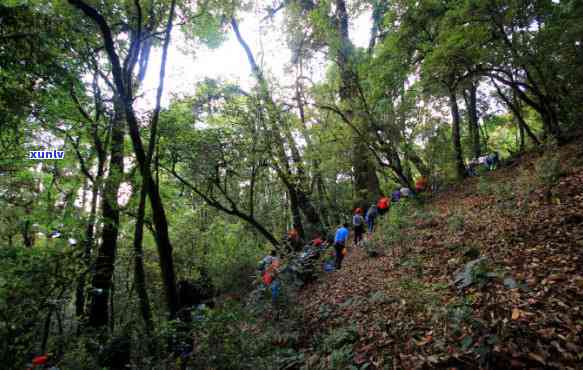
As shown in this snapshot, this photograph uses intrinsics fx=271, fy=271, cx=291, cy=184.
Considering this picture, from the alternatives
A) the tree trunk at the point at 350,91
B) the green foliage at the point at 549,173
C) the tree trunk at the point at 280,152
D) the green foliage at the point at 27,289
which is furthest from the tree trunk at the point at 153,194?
the green foliage at the point at 549,173

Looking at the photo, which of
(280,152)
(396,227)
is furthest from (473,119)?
(280,152)

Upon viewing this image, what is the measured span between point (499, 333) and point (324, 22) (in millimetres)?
11269

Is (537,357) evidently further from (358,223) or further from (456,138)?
(456,138)

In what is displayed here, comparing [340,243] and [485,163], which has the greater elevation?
[485,163]

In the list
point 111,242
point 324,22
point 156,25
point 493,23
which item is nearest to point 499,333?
point 493,23

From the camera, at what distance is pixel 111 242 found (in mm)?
8297

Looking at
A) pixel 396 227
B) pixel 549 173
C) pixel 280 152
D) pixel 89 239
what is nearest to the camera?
pixel 89 239

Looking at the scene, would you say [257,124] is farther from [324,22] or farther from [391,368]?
[391,368]

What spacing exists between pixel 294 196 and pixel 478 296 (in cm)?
860

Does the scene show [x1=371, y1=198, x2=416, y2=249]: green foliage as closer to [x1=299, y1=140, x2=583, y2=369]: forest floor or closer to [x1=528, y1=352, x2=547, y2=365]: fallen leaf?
[x1=299, y1=140, x2=583, y2=369]: forest floor

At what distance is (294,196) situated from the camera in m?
12.2

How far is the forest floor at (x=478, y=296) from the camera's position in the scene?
10.1 ft

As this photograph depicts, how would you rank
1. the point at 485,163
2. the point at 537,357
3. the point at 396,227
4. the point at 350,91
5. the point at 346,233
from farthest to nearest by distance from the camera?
the point at 485,163 < the point at 350,91 < the point at 346,233 < the point at 396,227 < the point at 537,357

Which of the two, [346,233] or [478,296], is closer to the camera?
[478,296]
